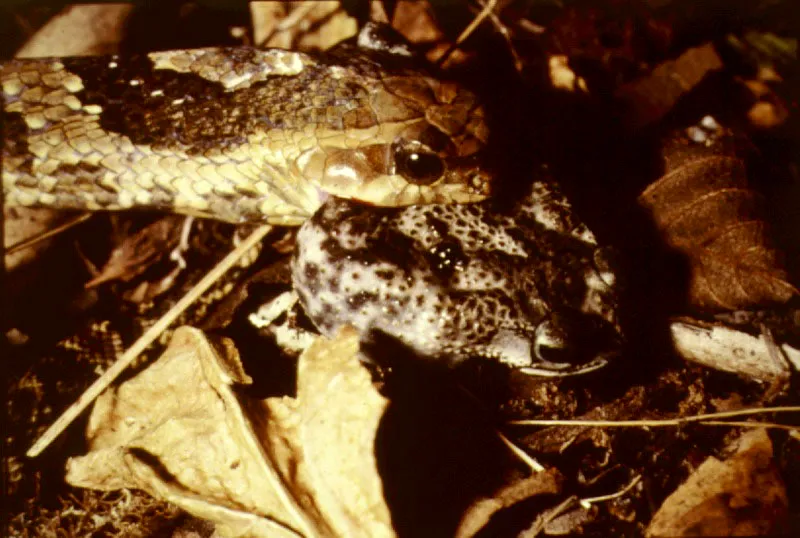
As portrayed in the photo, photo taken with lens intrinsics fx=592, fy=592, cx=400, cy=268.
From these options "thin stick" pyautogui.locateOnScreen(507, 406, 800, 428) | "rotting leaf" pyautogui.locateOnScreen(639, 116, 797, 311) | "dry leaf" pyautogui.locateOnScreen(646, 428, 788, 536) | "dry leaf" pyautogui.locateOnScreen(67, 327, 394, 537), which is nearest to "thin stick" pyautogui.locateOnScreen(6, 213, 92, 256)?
"dry leaf" pyautogui.locateOnScreen(67, 327, 394, 537)

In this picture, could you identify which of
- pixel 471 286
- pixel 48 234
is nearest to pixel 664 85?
pixel 471 286

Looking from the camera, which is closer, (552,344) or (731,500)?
(731,500)

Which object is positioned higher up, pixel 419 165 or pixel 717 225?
pixel 419 165

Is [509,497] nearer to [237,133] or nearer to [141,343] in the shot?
[141,343]

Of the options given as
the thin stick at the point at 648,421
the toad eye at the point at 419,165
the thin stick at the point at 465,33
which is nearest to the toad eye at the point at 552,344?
the thin stick at the point at 648,421

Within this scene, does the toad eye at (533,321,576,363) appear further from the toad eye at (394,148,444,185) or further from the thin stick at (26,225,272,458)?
the thin stick at (26,225,272,458)

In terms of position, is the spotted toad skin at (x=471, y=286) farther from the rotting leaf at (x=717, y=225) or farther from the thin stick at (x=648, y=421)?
the rotting leaf at (x=717, y=225)

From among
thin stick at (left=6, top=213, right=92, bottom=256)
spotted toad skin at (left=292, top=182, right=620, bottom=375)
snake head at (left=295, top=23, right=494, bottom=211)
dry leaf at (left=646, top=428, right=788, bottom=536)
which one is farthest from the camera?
thin stick at (left=6, top=213, right=92, bottom=256)

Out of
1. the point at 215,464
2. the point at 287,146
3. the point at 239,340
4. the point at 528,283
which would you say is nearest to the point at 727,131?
the point at 528,283
